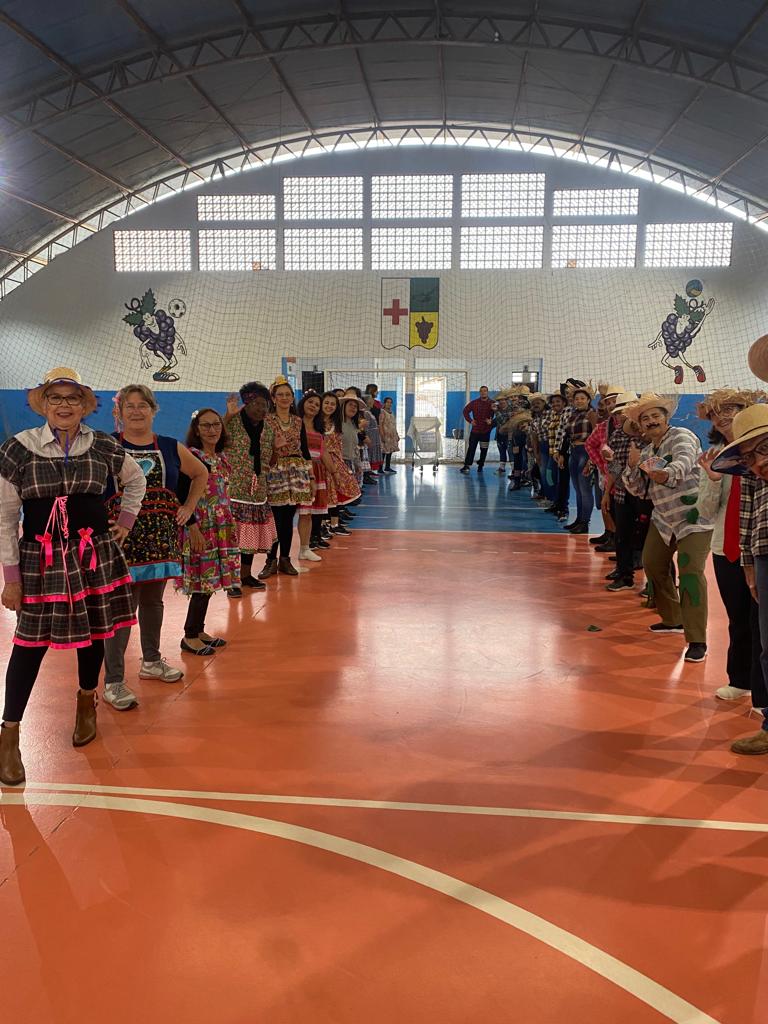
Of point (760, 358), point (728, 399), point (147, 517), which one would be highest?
point (760, 358)

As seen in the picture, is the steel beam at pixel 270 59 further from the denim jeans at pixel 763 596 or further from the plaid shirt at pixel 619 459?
the denim jeans at pixel 763 596

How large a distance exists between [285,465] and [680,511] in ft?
8.75

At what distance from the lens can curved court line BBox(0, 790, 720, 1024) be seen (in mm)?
1649

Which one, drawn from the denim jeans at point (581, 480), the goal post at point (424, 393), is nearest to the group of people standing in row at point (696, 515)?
the denim jeans at point (581, 480)

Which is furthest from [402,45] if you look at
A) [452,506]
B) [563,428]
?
[563,428]

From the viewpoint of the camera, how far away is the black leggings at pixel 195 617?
3.93m

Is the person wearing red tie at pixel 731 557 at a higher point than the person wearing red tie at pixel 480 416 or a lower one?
lower

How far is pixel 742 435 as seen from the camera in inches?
98.4

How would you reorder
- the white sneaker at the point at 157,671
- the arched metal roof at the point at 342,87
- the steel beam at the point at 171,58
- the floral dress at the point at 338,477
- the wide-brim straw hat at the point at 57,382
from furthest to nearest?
the arched metal roof at the point at 342,87 < the steel beam at the point at 171,58 < the floral dress at the point at 338,477 < the white sneaker at the point at 157,671 < the wide-brim straw hat at the point at 57,382

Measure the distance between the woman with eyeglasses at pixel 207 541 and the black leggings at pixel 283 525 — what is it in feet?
4.62

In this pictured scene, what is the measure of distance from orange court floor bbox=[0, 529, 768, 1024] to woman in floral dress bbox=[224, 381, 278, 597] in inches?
53.0

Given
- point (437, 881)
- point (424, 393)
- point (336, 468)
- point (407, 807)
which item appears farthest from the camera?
point (424, 393)

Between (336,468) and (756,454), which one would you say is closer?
(756,454)

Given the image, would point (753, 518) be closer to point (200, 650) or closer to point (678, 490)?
point (678, 490)
